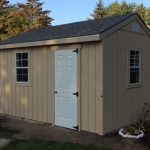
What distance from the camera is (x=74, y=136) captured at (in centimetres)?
647

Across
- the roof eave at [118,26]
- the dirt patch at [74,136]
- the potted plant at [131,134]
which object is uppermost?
the roof eave at [118,26]

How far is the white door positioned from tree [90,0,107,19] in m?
25.9

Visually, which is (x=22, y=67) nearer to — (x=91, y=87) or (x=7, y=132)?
Answer: (x=7, y=132)

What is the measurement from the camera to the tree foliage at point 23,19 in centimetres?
2530

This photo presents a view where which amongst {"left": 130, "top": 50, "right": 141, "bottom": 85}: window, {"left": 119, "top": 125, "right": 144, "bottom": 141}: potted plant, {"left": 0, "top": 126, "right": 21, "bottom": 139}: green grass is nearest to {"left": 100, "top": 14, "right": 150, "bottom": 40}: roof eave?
{"left": 130, "top": 50, "right": 141, "bottom": 85}: window

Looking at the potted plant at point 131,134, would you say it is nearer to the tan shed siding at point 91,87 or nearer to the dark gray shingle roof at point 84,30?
the tan shed siding at point 91,87

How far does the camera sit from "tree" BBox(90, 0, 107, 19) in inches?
1261

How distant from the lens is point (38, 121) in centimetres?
815

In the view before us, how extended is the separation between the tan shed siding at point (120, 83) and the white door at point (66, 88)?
3.08ft

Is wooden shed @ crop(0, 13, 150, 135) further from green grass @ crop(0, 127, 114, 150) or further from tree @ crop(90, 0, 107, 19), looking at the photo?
tree @ crop(90, 0, 107, 19)

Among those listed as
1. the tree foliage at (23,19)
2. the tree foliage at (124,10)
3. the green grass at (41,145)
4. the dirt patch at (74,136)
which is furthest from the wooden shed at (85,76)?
the tree foliage at (124,10)

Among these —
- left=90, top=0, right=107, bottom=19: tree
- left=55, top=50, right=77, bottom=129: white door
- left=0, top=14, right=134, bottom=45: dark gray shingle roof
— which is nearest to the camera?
left=0, top=14, right=134, bottom=45: dark gray shingle roof

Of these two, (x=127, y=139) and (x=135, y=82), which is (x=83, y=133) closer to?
(x=127, y=139)

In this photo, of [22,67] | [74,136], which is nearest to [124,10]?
[22,67]
